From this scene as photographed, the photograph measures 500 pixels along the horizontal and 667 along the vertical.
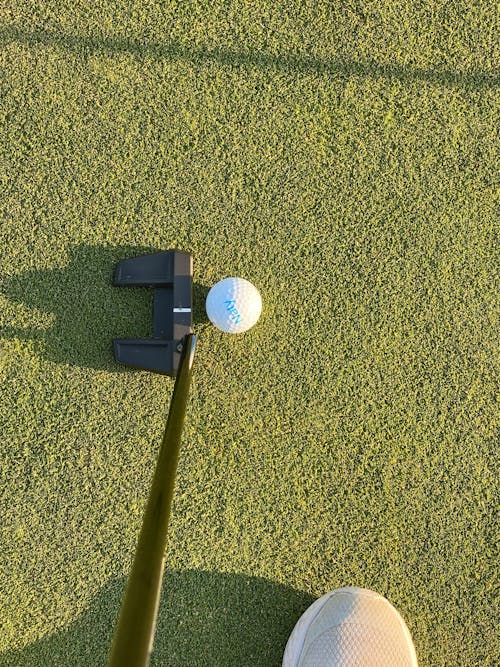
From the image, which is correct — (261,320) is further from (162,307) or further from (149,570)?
(149,570)

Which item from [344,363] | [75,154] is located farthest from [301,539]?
[75,154]

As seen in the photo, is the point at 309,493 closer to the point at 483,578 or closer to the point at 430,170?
the point at 483,578

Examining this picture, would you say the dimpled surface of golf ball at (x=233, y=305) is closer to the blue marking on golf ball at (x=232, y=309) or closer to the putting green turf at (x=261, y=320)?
the blue marking on golf ball at (x=232, y=309)

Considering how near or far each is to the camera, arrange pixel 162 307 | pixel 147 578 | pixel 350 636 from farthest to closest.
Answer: pixel 162 307
pixel 350 636
pixel 147 578

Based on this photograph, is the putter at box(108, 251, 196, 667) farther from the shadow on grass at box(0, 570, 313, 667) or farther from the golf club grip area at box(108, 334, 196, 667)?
the shadow on grass at box(0, 570, 313, 667)

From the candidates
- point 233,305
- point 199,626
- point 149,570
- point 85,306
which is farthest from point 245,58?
point 199,626

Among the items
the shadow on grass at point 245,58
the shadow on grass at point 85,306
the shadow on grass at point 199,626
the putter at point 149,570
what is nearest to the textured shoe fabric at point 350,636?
the shadow on grass at point 199,626

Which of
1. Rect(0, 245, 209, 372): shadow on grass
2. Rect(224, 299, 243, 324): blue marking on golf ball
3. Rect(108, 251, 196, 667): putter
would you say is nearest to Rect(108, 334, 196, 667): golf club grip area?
Rect(108, 251, 196, 667): putter
